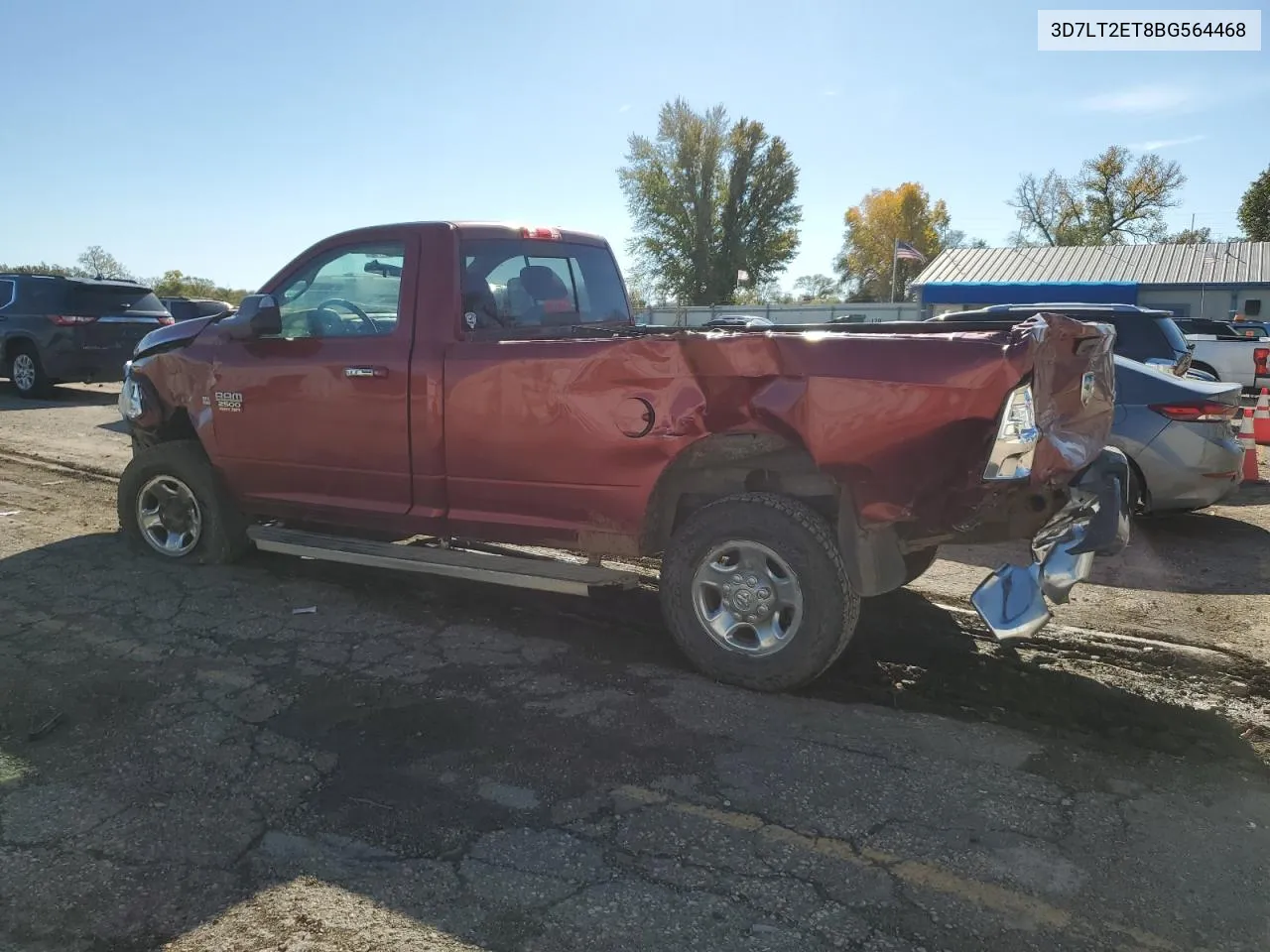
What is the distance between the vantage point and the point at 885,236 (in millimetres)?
76312

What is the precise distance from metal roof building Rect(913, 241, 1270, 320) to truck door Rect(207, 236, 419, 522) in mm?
33216

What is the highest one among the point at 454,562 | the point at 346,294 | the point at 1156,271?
the point at 1156,271

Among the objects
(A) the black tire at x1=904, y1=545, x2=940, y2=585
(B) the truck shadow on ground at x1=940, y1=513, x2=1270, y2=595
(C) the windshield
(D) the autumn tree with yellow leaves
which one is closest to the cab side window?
(A) the black tire at x1=904, y1=545, x2=940, y2=585

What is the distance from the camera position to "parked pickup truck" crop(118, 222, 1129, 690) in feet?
11.8

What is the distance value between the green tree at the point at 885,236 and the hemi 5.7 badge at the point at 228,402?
72.1 metres

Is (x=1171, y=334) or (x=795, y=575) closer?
(x=795, y=575)

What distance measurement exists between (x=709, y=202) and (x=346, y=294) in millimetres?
58784

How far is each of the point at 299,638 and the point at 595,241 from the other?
2.90 m

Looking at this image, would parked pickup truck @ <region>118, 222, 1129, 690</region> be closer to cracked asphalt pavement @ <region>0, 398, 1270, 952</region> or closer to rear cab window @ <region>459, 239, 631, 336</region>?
rear cab window @ <region>459, 239, 631, 336</region>

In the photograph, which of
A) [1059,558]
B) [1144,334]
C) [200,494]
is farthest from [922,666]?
[1144,334]

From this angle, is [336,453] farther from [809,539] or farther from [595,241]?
[809,539]

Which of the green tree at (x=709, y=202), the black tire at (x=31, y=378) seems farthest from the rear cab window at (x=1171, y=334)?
the green tree at (x=709, y=202)

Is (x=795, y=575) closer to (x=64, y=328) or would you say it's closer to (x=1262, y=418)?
(x=1262, y=418)

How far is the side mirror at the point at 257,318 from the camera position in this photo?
512 cm
